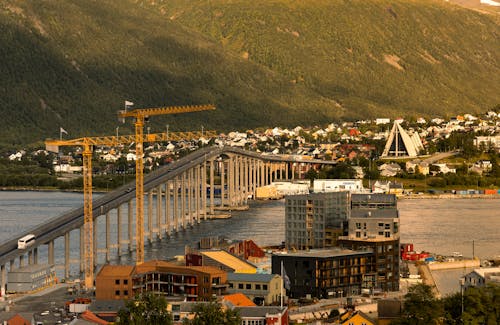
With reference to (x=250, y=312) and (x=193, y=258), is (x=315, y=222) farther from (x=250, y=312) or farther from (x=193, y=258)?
(x=250, y=312)

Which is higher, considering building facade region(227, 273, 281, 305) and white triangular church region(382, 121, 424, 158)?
white triangular church region(382, 121, 424, 158)

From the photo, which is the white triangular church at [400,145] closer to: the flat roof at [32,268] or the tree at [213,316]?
the flat roof at [32,268]

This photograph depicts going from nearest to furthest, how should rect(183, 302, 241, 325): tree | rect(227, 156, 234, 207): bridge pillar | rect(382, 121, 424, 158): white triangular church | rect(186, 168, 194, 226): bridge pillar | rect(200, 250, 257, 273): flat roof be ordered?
1. rect(183, 302, 241, 325): tree
2. rect(200, 250, 257, 273): flat roof
3. rect(186, 168, 194, 226): bridge pillar
4. rect(227, 156, 234, 207): bridge pillar
5. rect(382, 121, 424, 158): white triangular church

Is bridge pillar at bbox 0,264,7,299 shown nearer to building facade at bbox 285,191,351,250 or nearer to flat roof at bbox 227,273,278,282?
flat roof at bbox 227,273,278,282

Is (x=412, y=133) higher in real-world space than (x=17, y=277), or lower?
higher

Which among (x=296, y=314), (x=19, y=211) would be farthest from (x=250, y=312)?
(x=19, y=211)

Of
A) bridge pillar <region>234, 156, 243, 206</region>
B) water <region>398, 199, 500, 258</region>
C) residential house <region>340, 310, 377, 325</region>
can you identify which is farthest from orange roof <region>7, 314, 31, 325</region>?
bridge pillar <region>234, 156, 243, 206</region>

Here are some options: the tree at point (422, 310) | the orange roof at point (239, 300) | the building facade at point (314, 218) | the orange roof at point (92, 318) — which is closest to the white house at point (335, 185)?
the building facade at point (314, 218)
